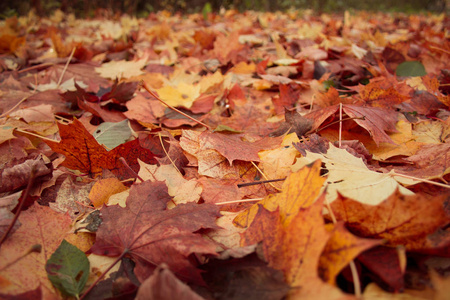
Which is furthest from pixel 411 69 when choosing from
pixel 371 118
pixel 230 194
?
pixel 230 194

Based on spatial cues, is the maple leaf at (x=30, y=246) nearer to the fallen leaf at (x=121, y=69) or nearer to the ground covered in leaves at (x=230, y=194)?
the ground covered in leaves at (x=230, y=194)

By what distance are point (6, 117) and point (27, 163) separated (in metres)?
0.58

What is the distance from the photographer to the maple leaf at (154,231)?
2.00 ft

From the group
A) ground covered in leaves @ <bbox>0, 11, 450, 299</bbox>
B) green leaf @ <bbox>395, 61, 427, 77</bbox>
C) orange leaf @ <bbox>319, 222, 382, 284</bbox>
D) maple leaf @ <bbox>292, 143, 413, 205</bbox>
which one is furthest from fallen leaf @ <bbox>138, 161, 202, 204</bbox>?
green leaf @ <bbox>395, 61, 427, 77</bbox>

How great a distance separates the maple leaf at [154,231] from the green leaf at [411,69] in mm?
1634

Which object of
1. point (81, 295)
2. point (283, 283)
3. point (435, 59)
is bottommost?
point (81, 295)

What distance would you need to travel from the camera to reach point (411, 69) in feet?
5.69

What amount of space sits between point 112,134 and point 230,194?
1.80ft

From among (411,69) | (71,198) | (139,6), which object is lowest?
(71,198)

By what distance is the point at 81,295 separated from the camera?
60 centimetres

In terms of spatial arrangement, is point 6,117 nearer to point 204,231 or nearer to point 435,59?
point 204,231

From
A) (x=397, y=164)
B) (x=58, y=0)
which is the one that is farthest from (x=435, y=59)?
(x=58, y=0)

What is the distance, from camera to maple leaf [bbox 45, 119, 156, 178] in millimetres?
895

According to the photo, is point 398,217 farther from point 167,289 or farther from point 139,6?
point 139,6
